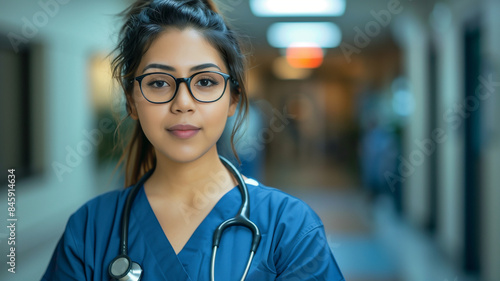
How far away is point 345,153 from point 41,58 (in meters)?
8.20

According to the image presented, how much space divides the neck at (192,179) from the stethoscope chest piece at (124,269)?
0.52ft

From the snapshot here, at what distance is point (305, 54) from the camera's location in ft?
21.3

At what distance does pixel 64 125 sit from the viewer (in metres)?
3.56

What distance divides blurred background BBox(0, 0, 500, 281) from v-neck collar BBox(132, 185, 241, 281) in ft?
0.55

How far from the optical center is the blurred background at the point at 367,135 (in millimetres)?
2654

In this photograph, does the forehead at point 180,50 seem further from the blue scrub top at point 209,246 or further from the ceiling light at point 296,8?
the ceiling light at point 296,8

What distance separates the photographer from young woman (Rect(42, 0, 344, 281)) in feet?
2.45

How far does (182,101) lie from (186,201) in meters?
0.23

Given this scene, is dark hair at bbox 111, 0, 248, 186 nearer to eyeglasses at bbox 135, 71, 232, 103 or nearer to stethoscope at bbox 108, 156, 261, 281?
eyeglasses at bbox 135, 71, 232, 103

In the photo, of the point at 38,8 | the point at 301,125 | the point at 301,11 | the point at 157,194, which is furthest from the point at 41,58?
the point at 301,125

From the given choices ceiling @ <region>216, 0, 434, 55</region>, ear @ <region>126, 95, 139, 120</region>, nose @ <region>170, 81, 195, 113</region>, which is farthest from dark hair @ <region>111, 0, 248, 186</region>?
ceiling @ <region>216, 0, 434, 55</region>

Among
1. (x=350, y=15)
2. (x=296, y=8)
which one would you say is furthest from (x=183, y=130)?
(x=350, y=15)

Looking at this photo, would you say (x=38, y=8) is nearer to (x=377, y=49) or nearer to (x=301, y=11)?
(x=301, y=11)

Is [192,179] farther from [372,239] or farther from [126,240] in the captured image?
[372,239]
